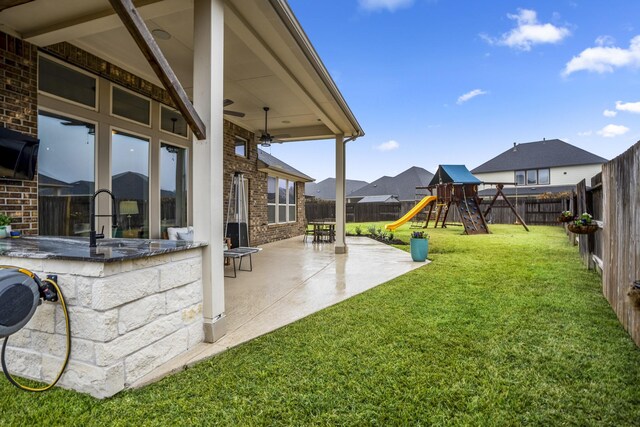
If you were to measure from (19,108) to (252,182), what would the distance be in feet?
19.8

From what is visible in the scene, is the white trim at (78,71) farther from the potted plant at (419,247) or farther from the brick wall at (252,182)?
the potted plant at (419,247)

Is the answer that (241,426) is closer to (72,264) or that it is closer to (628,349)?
(72,264)

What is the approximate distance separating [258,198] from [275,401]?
816cm

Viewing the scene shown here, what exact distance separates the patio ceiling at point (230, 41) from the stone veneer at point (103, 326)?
8.44 ft

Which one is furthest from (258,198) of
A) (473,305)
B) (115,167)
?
(473,305)

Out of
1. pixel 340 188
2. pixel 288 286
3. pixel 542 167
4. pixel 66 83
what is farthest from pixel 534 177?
pixel 66 83

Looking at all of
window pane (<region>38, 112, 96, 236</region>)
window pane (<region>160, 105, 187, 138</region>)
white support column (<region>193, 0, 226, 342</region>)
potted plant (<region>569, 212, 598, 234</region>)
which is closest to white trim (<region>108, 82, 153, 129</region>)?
window pane (<region>160, 105, 187, 138</region>)

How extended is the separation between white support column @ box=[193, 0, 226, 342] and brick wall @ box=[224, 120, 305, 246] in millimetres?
5355

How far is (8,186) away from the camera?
3.48 meters

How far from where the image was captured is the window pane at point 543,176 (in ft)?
80.0

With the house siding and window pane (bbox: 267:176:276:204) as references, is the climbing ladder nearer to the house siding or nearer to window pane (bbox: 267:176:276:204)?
window pane (bbox: 267:176:276:204)

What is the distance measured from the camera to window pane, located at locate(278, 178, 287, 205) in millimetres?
11445

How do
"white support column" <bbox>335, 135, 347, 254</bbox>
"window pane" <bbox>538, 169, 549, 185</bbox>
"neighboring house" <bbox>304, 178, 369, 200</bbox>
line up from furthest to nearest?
"neighboring house" <bbox>304, 178, 369, 200</bbox> < "window pane" <bbox>538, 169, 549, 185</bbox> < "white support column" <bbox>335, 135, 347, 254</bbox>

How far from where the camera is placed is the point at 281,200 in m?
11.6
